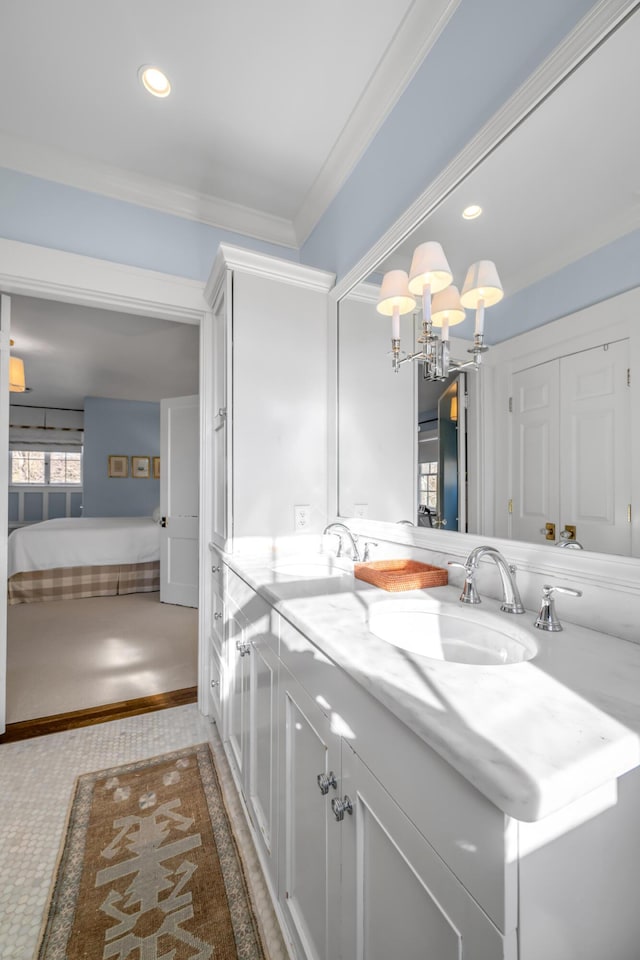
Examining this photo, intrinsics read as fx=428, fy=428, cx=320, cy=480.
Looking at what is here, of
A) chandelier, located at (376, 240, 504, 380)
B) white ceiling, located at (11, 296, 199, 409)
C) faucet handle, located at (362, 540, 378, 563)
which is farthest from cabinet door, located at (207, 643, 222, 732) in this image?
white ceiling, located at (11, 296, 199, 409)

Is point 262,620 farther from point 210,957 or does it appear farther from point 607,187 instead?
point 607,187

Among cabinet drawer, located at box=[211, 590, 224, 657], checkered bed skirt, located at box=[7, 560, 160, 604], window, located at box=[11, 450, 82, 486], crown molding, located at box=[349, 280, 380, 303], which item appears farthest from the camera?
window, located at box=[11, 450, 82, 486]

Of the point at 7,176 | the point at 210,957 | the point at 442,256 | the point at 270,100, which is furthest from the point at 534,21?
the point at 210,957

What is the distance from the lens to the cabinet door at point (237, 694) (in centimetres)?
149

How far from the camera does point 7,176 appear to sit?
192cm

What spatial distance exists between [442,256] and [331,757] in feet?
4.46

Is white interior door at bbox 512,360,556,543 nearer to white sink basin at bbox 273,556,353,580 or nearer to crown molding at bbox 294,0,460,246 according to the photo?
white sink basin at bbox 273,556,353,580

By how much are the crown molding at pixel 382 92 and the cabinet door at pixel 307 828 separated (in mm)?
1983

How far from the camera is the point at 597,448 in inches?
35.5

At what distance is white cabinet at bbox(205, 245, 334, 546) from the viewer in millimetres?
1913

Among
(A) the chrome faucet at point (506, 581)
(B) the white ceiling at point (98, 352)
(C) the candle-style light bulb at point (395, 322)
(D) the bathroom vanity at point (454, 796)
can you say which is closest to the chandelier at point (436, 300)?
(C) the candle-style light bulb at point (395, 322)

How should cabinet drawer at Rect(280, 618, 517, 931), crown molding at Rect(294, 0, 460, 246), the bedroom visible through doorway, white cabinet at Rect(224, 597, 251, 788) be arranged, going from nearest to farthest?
1. cabinet drawer at Rect(280, 618, 517, 931)
2. crown molding at Rect(294, 0, 460, 246)
3. white cabinet at Rect(224, 597, 251, 788)
4. the bedroom visible through doorway

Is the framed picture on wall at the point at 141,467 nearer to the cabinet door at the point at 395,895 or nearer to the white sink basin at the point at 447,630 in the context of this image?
the white sink basin at the point at 447,630

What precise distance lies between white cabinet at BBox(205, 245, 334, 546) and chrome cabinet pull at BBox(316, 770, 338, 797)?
1168 mm
